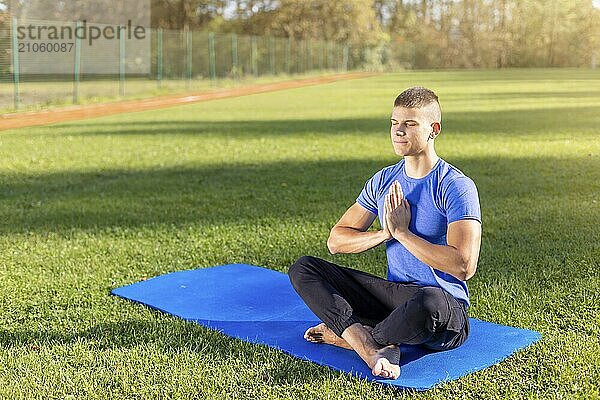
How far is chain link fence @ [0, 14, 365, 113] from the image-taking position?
58.1 feet

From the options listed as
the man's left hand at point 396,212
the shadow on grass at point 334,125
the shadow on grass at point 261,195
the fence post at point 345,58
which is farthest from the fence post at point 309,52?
the man's left hand at point 396,212

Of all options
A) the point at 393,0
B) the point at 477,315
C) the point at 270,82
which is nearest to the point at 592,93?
the point at 270,82

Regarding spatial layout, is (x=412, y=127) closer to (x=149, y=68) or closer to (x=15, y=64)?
(x=15, y=64)

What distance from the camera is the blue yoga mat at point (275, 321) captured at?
3441mm

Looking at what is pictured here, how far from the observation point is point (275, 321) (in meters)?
4.06

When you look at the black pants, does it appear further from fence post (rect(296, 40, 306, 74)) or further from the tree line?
the tree line

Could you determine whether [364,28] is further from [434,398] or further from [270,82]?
[434,398]

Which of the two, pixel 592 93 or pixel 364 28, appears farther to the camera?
pixel 364 28

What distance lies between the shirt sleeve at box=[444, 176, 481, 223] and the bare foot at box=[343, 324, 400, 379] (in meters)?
0.59

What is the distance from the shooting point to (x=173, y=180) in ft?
27.5

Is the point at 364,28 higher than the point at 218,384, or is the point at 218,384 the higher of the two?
the point at 364,28

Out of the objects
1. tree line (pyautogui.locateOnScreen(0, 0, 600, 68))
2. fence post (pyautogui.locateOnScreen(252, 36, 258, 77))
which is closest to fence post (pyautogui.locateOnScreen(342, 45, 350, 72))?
tree line (pyautogui.locateOnScreen(0, 0, 600, 68))

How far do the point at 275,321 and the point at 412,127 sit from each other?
127 centimetres

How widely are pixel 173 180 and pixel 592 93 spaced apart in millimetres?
17861
